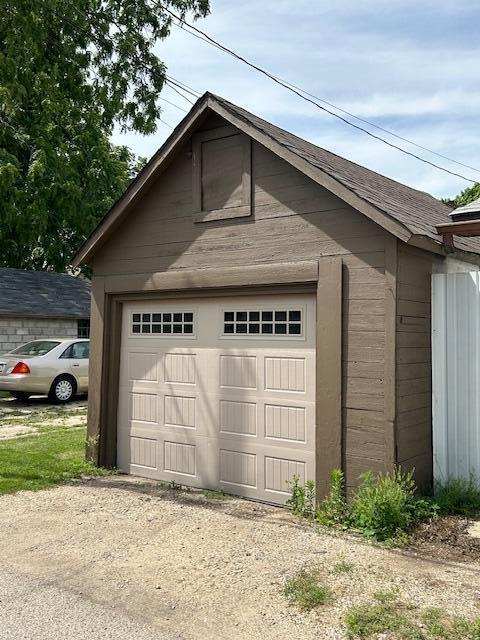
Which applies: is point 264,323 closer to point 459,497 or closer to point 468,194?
point 459,497

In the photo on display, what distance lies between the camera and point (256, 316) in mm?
6547

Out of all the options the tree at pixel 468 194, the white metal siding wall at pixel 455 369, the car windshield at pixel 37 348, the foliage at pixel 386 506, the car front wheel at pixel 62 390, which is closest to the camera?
the foliage at pixel 386 506

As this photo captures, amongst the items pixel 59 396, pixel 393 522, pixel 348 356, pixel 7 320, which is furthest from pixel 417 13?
pixel 7 320

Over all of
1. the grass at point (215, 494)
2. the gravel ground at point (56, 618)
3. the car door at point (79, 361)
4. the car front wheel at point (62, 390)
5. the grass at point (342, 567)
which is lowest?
the gravel ground at point (56, 618)

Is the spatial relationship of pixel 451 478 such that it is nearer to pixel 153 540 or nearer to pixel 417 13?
pixel 153 540

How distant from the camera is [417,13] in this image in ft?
26.9

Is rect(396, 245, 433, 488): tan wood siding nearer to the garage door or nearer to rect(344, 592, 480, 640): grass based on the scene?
the garage door

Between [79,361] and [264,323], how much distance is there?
31.2 ft

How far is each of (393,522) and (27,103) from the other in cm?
2343

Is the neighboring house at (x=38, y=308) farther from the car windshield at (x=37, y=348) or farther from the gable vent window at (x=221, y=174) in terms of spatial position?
the gable vent window at (x=221, y=174)

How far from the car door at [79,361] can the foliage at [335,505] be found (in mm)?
10373

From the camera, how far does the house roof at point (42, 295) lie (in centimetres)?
1838

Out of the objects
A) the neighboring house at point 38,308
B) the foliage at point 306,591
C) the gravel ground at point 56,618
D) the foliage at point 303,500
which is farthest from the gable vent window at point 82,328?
the foliage at point 306,591

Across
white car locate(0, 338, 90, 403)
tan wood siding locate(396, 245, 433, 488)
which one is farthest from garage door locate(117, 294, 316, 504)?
white car locate(0, 338, 90, 403)
